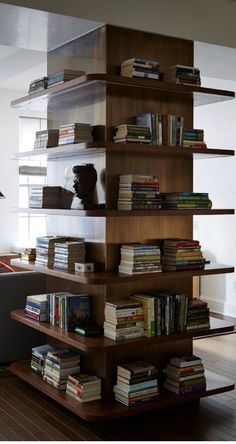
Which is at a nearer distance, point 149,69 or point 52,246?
point 149,69

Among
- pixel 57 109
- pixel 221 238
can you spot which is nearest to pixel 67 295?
pixel 57 109

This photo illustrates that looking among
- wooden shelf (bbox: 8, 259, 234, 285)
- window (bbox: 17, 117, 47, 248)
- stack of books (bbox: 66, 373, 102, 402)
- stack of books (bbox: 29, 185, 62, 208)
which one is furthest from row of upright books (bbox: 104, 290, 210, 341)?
window (bbox: 17, 117, 47, 248)

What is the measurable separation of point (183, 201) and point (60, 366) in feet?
4.16

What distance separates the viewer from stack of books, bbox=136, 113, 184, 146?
11.7ft

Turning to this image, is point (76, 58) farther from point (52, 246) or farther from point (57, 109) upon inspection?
point (52, 246)

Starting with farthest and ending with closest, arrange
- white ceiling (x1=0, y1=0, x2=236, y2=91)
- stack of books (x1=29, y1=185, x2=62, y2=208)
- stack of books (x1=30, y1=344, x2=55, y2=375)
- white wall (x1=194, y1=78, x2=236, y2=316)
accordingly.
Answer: white wall (x1=194, y1=78, x2=236, y2=316) < stack of books (x1=30, y1=344, x2=55, y2=375) < stack of books (x1=29, y1=185, x2=62, y2=208) < white ceiling (x1=0, y1=0, x2=236, y2=91)

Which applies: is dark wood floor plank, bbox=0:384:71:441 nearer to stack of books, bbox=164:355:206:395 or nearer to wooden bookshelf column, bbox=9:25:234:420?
wooden bookshelf column, bbox=9:25:234:420

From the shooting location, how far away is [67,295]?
3.76 meters

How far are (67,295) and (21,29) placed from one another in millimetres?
1657

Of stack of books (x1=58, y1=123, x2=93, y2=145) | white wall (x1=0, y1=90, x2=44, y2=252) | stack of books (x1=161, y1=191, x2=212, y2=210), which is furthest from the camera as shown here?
white wall (x1=0, y1=90, x2=44, y2=252)

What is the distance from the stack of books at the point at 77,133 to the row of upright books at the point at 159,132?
0.54 feet

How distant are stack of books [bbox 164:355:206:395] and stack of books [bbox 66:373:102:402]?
468mm

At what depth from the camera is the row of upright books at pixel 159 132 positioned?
346cm

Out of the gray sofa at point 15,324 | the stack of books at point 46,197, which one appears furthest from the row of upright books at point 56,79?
the gray sofa at point 15,324
